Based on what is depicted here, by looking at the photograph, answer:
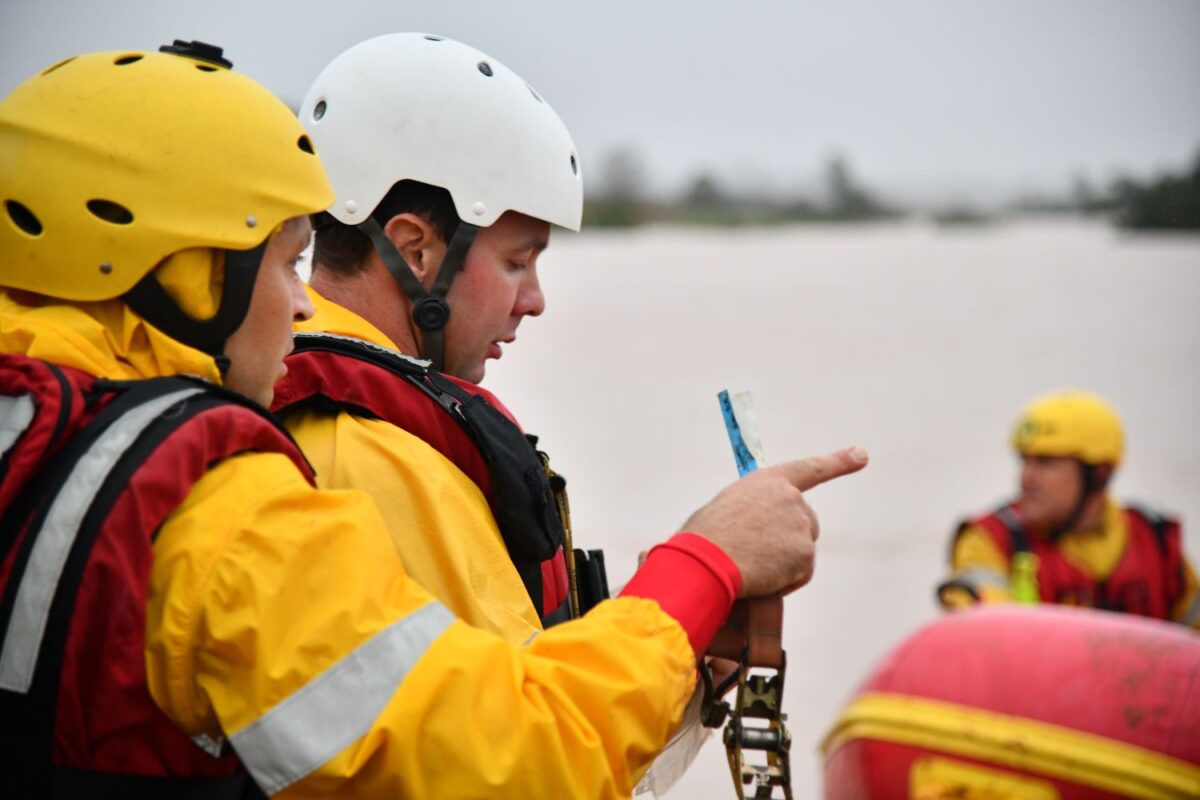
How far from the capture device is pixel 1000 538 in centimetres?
614

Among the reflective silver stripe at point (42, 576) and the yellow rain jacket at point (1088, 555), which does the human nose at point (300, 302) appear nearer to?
the reflective silver stripe at point (42, 576)

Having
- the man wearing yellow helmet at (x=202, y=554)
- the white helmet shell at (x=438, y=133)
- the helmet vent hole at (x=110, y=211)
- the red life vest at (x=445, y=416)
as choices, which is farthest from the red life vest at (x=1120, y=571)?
the helmet vent hole at (x=110, y=211)

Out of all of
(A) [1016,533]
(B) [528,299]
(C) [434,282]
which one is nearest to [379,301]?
(C) [434,282]

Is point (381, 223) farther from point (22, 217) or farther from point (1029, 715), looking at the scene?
point (1029, 715)

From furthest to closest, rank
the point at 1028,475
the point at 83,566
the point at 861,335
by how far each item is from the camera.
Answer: the point at 861,335
the point at 1028,475
the point at 83,566

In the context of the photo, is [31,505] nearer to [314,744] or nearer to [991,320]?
[314,744]

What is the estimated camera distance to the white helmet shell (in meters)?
2.47

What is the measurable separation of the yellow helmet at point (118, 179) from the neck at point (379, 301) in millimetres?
637

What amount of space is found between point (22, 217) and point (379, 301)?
0.78 m

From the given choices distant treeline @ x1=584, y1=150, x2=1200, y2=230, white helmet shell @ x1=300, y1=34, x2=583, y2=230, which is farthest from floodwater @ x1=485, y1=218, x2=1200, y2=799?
white helmet shell @ x1=300, y1=34, x2=583, y2=230

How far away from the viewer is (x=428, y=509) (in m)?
1.97

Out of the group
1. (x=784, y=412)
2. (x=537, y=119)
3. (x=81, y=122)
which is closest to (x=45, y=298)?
(x=81, y=122)

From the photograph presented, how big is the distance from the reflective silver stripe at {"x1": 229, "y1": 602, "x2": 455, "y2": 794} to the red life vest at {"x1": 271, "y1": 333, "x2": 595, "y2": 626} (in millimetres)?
598

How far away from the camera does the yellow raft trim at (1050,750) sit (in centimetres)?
154
